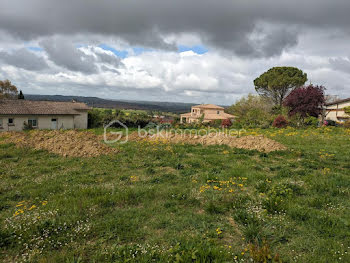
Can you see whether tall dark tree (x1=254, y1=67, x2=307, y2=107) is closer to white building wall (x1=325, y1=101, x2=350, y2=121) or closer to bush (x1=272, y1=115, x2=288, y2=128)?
white building wall (x1=325, y1=101, x2=350, y2=121)

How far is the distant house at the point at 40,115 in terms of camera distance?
28.2 m

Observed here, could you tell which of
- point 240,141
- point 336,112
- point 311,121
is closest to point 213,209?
point 240,141

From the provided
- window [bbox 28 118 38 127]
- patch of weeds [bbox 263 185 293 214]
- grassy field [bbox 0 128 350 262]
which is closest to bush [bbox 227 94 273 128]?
grassy field [bbox 0 128 350 262]

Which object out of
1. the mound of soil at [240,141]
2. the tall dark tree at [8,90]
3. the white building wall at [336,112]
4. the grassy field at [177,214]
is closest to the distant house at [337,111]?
the white building wall at [336,112]

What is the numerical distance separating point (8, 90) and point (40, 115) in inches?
1345

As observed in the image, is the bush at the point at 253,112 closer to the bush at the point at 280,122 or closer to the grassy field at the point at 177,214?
the bush at the point at 280,122

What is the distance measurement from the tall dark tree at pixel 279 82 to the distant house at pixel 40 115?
36471 mm

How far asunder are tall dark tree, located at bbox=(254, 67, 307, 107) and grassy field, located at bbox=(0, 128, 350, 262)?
1475 inches

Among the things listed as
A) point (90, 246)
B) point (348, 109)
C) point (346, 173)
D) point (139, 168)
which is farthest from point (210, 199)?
point (348, 109)

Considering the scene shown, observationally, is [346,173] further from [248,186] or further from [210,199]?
[210,199]

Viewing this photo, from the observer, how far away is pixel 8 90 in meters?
53.8

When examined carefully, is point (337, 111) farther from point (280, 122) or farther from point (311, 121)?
Answer: point (280, 122)

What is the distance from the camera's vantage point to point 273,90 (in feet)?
144

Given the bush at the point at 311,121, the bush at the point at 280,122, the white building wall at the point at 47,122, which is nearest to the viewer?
the bush at the point at 311,121
